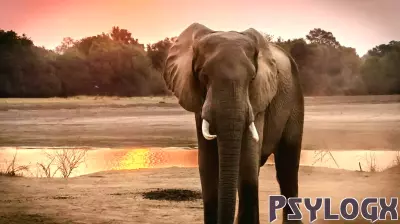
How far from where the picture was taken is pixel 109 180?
15125mm

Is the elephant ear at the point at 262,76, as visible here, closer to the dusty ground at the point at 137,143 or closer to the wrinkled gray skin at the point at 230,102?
the wrinkled gray skin at the point at 230,102

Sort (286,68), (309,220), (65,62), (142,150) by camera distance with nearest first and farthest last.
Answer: (286,68) → (309,220) → (142,150) → (65,62)

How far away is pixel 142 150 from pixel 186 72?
15.1 metres

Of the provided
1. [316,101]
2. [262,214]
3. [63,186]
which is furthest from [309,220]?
[316,101]

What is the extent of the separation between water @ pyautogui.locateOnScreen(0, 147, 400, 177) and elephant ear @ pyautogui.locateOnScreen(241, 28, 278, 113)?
9.11 metres

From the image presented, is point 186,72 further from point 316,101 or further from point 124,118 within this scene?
point 316,101

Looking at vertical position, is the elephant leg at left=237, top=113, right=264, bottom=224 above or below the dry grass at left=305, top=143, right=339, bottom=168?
above

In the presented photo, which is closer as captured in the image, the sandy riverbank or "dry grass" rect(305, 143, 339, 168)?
the sandy riverbank

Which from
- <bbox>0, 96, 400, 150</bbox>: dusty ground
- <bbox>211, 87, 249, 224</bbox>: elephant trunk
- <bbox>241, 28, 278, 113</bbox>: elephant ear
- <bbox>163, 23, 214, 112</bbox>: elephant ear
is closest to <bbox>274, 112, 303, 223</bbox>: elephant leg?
<bbox>241, 28, 278, 113</bbox>: elephant ear

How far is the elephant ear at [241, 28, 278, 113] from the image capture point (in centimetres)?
777

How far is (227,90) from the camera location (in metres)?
7.23

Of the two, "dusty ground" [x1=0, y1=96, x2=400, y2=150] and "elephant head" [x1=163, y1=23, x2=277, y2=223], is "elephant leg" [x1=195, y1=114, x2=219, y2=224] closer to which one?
"elephant head" [x1=163, y1=23, x2=277, y2=223]

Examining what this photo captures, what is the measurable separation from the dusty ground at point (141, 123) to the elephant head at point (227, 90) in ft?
51.8

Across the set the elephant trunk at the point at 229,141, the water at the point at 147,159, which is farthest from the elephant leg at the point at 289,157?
the water at the point at 147,159
